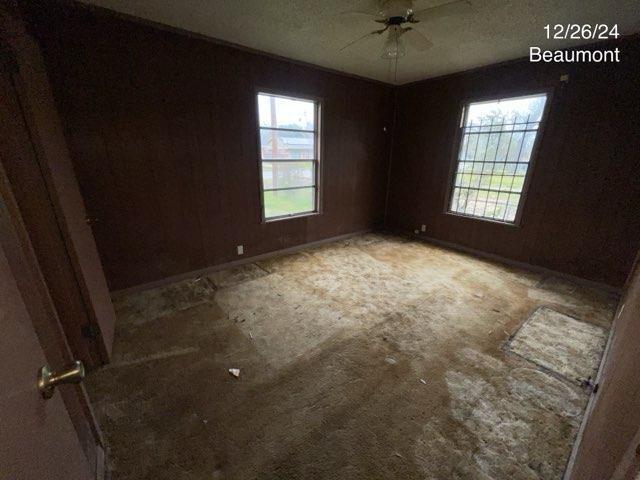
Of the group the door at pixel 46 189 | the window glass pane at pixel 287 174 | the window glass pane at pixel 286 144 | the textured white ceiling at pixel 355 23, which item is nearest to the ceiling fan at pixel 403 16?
the textured white ceiling at pixel 355 23

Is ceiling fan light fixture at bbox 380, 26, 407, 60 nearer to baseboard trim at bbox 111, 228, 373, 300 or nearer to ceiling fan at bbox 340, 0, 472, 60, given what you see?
ceiling fan at bbox 340, 0, 472, 60

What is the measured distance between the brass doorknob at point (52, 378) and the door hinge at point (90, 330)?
1.60 meters

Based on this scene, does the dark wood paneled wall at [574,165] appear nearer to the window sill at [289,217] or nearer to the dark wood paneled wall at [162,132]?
the dark wood paneled wall at [162,132]

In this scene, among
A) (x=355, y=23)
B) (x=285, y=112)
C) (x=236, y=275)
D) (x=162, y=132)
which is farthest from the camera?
(x=285, y=112)

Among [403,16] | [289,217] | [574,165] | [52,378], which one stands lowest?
[289,217]

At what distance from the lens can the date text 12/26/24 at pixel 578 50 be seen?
2527mm

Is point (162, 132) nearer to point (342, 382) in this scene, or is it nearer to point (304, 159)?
point (304, 159)

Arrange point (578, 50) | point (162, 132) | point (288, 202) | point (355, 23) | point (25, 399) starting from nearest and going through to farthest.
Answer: point (25, 399), point (355, 23), point (162, 132), point (578, 50), point (288, 202)

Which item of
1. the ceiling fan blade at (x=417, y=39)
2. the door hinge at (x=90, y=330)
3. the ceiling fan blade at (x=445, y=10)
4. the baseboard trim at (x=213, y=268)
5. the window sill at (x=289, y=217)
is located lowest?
the baseboard trim at (x=213, y=268)

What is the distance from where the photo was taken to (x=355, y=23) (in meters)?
2.50

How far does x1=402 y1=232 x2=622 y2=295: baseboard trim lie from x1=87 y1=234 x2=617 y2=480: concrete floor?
15cm

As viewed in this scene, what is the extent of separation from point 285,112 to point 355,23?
1.41 meters

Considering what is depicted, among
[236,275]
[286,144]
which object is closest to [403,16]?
[286,144]

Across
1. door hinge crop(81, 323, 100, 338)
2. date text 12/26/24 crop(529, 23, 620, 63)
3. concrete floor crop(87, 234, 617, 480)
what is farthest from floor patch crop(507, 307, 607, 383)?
door hinge crop(81, 323, 100, 338)
